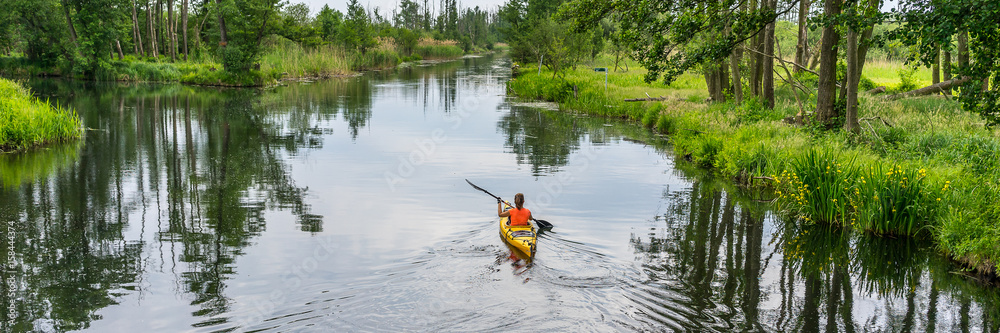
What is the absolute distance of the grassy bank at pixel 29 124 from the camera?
1780 cm

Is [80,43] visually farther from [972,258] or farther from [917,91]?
[972,258]

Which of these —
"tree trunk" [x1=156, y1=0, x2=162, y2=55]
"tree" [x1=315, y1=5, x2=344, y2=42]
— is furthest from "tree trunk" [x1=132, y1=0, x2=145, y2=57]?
"tree" [x1=315, y1=5, x2=344, y2=42]

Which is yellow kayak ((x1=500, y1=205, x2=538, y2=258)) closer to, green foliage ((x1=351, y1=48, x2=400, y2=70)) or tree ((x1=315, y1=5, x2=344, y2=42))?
green foliage ((x1=351, y1=48, x2=400, y2=70))

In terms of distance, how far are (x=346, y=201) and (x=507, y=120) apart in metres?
14.9

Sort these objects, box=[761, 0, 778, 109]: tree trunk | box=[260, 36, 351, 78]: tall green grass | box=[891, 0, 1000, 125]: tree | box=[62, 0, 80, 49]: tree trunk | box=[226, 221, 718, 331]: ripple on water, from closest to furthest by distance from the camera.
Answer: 1. box=[226, 221, 718, 331]: ripple on water
2. box=[891, 0, 1000, 125]: tree
3. box=[761, 0, 778, 109]: tree trunk
4. box=[62, 0, 80, 49]: tree trunk
5. box=[260, 36, 351, 78]: tall green grass

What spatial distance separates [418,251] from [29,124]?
14.0 metres

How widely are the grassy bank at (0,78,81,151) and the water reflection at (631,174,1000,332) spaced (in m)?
15.9

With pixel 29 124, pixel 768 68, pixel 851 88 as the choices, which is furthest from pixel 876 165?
pixel 29 124

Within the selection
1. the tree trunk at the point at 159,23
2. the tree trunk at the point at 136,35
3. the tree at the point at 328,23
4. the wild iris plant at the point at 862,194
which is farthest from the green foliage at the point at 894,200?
the tree at the point at 328,23

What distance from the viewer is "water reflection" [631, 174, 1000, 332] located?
7.79 meters

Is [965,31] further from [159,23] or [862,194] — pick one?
[159,23]

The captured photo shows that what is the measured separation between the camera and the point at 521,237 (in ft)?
32.4

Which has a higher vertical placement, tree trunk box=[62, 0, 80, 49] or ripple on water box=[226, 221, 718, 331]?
tree trunk box=[62, 0, 80, 49]

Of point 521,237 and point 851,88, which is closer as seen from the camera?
point 521,237
